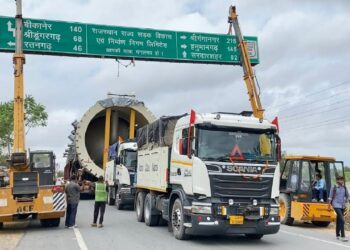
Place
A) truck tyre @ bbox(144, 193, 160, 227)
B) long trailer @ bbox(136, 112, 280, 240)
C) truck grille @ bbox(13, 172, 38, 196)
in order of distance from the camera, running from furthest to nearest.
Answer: truck tyre @ bbox(144, 193, 160, 227), truck grille @ bbox(13, 172, 38, 196), long trailer @ bbox(136, 112, 280, 240)

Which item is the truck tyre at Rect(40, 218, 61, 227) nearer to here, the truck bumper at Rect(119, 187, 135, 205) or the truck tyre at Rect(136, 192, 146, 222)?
the truck tyre at Rect(136, 192, 146, 222)

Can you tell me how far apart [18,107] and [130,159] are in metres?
6.70

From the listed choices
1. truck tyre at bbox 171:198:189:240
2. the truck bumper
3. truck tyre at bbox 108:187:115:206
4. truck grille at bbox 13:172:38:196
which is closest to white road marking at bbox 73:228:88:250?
truck grille at bbox 13:172:38:196

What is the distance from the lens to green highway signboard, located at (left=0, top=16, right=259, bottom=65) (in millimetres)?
19484

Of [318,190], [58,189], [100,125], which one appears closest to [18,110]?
[58,189]

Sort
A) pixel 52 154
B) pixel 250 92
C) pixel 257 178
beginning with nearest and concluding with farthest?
pixel 257 178
pixel 52 154
pixel 250 92

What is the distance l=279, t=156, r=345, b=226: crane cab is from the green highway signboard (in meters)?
7.30

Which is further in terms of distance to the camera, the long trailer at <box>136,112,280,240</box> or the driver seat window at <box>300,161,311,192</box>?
the driver seat window at <box>300,161,311,192</box>

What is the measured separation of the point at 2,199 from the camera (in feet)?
42.6

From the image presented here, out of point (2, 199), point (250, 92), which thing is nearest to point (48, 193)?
point (2, 199)

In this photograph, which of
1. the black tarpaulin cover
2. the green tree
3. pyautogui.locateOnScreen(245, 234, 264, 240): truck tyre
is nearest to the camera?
pyautogui.locateOnScreen(245, 234, 264, 240): truck tyre

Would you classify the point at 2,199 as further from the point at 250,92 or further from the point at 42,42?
the point at 250,92

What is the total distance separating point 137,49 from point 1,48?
5.27 m

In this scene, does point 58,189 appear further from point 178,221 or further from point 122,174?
point 122,174
